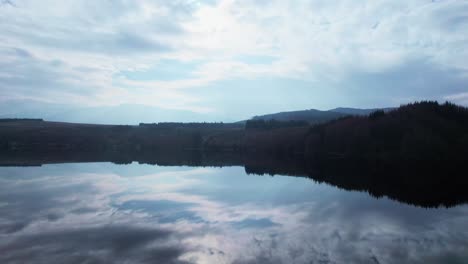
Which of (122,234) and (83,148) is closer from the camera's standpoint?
(122,234)

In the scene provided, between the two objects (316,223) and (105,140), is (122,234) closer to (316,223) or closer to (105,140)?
(316,223)

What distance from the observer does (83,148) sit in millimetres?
123062

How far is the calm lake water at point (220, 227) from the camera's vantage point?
49.5ft

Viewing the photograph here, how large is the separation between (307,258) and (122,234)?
8.48 m

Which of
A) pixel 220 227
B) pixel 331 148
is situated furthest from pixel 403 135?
pixel 220 227

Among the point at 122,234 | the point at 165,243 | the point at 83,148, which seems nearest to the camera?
the point at 165,243

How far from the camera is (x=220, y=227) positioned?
796 inches

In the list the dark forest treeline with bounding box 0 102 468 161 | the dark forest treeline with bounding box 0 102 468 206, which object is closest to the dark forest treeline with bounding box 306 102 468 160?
the dark forest treeline with bounding box 0 102 468 161

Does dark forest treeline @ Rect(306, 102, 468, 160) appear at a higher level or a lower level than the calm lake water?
higher

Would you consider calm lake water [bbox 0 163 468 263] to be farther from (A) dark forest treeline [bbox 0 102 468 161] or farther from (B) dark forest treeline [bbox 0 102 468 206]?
(A) dark forest treeline [bbox 0 102 468 161]

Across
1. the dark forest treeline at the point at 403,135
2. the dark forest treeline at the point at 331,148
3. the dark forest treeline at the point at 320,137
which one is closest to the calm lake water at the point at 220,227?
the dark forest treeline at the point at 331,148

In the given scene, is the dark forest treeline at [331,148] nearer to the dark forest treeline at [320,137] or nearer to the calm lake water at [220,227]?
the dark forest treeline at [320,137]

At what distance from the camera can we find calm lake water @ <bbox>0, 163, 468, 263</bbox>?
49.5 ft

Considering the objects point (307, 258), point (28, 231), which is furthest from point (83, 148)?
point (307, 258)
